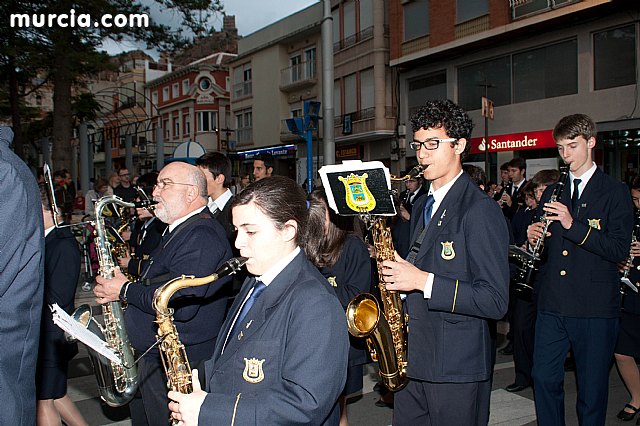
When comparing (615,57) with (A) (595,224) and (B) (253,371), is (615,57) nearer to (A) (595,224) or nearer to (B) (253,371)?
(A) (595,224)

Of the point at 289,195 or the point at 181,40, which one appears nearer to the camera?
the point at 289,195

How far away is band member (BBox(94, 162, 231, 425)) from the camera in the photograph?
354 cm

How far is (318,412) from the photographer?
6.87ft

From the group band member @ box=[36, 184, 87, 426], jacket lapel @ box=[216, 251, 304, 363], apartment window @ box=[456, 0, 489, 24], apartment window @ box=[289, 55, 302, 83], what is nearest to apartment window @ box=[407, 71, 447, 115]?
apartment window @ box=[456, 0, 489, 24]

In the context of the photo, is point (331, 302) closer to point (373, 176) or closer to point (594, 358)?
point (373, 176)

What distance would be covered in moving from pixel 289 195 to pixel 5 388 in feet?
4.08

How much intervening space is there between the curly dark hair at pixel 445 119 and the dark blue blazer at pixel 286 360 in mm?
1288

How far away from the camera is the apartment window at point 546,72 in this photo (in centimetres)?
1823

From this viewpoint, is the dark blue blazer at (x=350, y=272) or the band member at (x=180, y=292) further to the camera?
the dark blue blazer at (x=350, y=272)

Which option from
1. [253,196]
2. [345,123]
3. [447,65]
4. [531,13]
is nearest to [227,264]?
[253,196]

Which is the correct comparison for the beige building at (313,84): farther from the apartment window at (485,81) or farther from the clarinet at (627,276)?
the clarinet at (627,276)

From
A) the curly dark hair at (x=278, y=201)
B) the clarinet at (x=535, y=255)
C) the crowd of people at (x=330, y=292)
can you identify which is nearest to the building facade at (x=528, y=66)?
the crowd of people at (x=330, y=292)

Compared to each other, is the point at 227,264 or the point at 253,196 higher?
the point at 253,196

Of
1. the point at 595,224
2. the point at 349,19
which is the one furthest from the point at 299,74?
the point at 595,224
